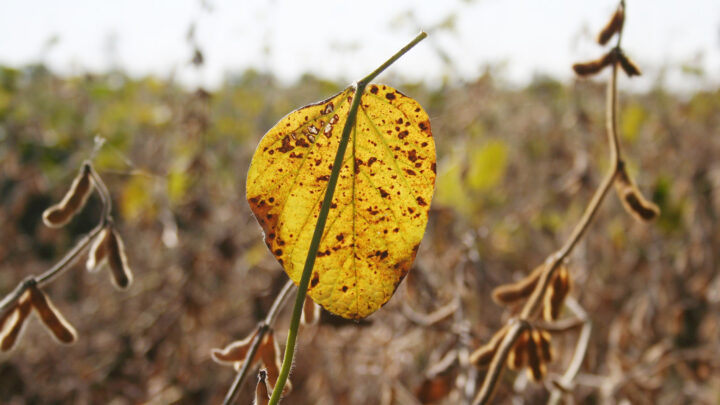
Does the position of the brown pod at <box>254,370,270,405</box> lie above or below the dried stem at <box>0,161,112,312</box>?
below

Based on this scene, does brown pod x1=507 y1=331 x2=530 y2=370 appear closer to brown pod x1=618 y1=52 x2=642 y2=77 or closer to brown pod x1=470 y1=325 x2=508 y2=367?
brown pod x1=470 y1=325 x2=508 y2=367

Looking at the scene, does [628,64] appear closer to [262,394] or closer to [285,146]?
[285,146]

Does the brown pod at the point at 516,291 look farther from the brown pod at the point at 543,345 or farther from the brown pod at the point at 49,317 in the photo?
the brown pod at the point at 49,317

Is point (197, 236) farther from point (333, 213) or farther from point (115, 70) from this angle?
point (115, 70)

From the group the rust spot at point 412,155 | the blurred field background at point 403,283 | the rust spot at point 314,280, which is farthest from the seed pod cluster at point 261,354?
the blurred field background at point 403,283


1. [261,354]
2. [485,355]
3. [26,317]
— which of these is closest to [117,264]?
[26,317]

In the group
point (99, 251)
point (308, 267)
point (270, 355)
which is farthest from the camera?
point (99, 251)

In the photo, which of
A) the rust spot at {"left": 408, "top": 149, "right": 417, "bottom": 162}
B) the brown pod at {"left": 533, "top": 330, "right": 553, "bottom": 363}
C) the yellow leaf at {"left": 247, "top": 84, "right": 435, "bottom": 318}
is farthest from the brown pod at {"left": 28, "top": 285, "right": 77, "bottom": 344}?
the brown pod at {"left": 533, "top": 330, "right": 553, "bottom": 363}
